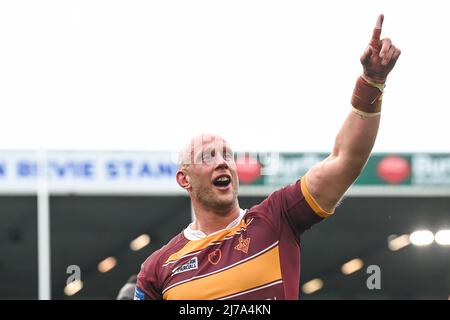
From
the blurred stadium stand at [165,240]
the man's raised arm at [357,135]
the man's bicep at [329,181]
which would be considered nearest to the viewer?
the man's raised arm at [357,135]

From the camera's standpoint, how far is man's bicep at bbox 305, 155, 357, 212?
4.94 meters

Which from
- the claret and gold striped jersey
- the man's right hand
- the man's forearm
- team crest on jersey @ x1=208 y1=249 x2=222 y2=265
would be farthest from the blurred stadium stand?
the man's right hand

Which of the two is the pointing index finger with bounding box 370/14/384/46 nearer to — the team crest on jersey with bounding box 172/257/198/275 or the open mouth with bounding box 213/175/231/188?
the open mouth with bounding box 213/175/231/188

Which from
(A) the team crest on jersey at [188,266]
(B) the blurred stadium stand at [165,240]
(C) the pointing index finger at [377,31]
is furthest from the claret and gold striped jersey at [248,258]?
(B) the blurred stadium stand at [165,240]

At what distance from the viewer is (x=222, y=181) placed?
5449 millimetres

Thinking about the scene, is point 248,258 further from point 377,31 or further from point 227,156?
point 377,31

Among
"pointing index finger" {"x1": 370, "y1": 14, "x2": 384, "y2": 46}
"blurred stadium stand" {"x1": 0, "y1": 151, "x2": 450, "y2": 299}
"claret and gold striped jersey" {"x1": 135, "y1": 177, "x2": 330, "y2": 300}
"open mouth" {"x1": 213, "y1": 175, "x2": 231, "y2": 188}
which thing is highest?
"blurred stadium stand" {"x1": 0, "y1": 151, "x2": 450, "y2": 299}

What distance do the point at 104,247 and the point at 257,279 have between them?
12879 millimetres

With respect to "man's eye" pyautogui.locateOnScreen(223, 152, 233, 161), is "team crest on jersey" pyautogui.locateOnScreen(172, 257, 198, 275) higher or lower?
lower

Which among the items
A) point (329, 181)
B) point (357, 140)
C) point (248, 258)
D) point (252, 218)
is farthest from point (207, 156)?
point (357, 140)

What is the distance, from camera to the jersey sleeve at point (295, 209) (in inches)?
200

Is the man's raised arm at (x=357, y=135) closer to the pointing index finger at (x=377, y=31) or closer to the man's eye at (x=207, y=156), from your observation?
the pointing index finger at (x=377, y=31)

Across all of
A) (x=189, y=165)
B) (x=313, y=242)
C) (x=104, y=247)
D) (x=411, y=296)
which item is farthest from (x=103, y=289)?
(x=189, y=165)

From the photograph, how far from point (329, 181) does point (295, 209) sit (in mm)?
243
